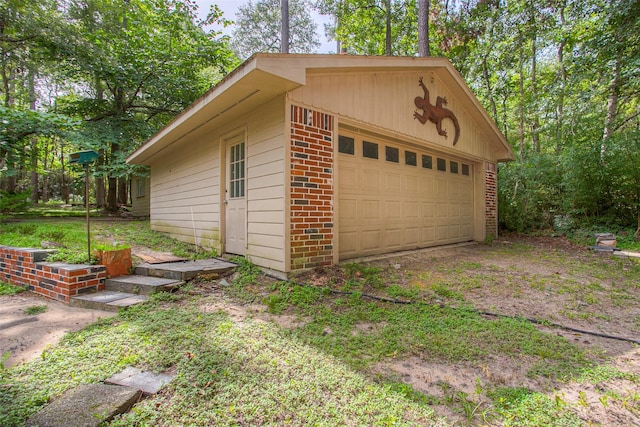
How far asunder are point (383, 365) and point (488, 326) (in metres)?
1.16

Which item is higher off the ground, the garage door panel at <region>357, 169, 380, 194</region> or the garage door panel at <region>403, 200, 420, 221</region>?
the garage door panel at <region>357, 169, 380, 194</region>

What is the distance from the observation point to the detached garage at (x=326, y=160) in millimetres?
3617

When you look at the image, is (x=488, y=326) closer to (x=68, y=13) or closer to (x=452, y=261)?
(x=452, y=261)

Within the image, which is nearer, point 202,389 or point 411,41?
point 202,389

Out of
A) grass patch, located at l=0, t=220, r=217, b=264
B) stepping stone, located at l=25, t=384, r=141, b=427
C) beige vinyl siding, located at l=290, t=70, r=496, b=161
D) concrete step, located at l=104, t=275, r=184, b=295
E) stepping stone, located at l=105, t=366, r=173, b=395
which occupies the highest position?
beige vinyl siding, located at l=290, t=70, r=496, b=161

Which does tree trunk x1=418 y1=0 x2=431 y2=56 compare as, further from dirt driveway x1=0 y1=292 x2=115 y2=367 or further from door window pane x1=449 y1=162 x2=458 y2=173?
dirt driveway x1=0 y1=292 x2=115 y2=367

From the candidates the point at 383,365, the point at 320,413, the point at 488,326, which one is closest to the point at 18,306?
the point at 320,413

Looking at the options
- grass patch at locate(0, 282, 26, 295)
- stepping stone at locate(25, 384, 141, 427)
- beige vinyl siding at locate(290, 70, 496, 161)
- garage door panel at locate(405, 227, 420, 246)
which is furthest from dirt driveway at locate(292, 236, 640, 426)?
grass patch at locate(0, 282, 26, 295)

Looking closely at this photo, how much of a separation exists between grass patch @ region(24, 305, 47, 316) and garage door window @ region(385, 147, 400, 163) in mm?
4986

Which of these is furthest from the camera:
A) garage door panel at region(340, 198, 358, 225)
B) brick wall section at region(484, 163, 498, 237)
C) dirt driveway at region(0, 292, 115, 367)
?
brick wall section at region(484, 163, 498, 237)

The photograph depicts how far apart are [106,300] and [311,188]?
251 cm

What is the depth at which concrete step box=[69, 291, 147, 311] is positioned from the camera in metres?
2.82

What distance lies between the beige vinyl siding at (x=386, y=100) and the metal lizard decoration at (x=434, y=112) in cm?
9

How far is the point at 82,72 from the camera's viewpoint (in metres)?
10.0
